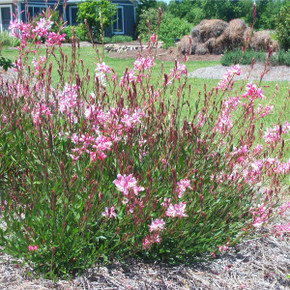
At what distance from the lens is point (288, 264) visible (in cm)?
308

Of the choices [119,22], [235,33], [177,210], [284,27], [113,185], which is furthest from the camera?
[119,22]

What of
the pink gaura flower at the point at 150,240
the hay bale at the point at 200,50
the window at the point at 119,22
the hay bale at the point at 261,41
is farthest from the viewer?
the window at the point at 119,22

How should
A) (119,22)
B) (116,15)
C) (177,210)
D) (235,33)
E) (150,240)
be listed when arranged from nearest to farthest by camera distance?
(177,210) < (150,240) < (235,33) < (116,15) < (119,22)

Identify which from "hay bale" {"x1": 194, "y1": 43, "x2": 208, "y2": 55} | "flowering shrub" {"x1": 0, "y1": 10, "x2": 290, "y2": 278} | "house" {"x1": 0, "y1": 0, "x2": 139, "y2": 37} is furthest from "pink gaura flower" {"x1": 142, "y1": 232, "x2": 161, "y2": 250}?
"house" {"x1": 0, "y1": 0, "x2": 139, "y2": 37}

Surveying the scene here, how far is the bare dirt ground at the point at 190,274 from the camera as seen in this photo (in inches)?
104

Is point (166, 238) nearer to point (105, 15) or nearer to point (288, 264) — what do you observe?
point (288, 264)

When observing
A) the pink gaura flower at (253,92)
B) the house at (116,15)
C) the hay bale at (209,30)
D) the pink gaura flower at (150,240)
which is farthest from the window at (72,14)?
the pink gaura flower at (150,240)

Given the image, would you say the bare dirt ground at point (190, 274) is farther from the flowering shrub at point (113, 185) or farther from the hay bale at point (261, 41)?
the hay bale at point (261, 41)

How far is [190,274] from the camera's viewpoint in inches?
111

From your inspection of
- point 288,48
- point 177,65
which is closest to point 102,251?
point 177,65

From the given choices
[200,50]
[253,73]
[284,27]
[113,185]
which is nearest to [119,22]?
[200,50]

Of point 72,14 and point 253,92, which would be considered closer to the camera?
point 253,92

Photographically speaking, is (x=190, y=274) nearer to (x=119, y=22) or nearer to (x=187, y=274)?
(x=187, y=274)

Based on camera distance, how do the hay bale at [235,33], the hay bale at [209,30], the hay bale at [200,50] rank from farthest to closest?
the hay bale at [200,50]
the hay bale at [209,30]
the hay bale at [235,33]
